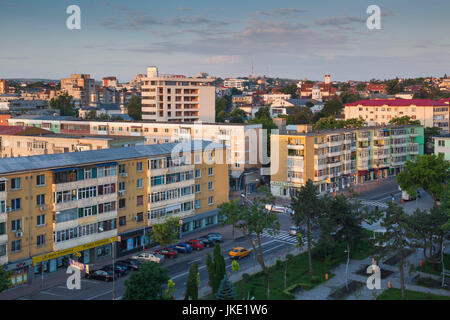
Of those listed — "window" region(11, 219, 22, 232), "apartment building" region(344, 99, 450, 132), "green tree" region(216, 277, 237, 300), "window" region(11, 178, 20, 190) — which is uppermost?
"apartment building" region(344, 99, 450, 132)

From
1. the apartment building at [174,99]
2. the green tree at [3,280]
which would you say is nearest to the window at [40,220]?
the green tree at [3,280]

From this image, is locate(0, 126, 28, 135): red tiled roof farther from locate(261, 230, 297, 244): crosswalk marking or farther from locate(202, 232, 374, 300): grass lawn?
locate(202, 232, 374, 300): grass lawn

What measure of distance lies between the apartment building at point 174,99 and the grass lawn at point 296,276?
213 feet

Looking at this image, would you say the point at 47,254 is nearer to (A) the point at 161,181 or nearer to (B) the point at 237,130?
(A) the point at 161,181

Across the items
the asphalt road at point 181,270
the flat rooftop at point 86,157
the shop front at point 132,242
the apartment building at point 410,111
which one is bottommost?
the asphalt road at point 181,270

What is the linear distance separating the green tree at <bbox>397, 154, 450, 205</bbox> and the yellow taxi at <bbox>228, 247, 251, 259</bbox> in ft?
80.1

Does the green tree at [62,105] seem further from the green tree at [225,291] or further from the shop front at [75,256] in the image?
the green tree at [225,291]

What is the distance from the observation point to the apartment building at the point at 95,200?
34.9 metres

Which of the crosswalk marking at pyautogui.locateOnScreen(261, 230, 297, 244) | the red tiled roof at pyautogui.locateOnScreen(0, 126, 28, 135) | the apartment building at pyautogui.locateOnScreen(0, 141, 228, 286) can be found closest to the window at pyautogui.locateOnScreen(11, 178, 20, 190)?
the apartment building at pyautogui.locateOnScreen(0, 141, 228, 286)

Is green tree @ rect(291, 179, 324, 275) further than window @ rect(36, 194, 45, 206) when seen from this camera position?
Yes

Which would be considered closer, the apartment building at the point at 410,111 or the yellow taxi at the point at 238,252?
the yellow taxi at the point at 238,252

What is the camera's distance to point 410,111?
107m

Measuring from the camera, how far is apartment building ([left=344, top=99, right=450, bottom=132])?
347 ft
